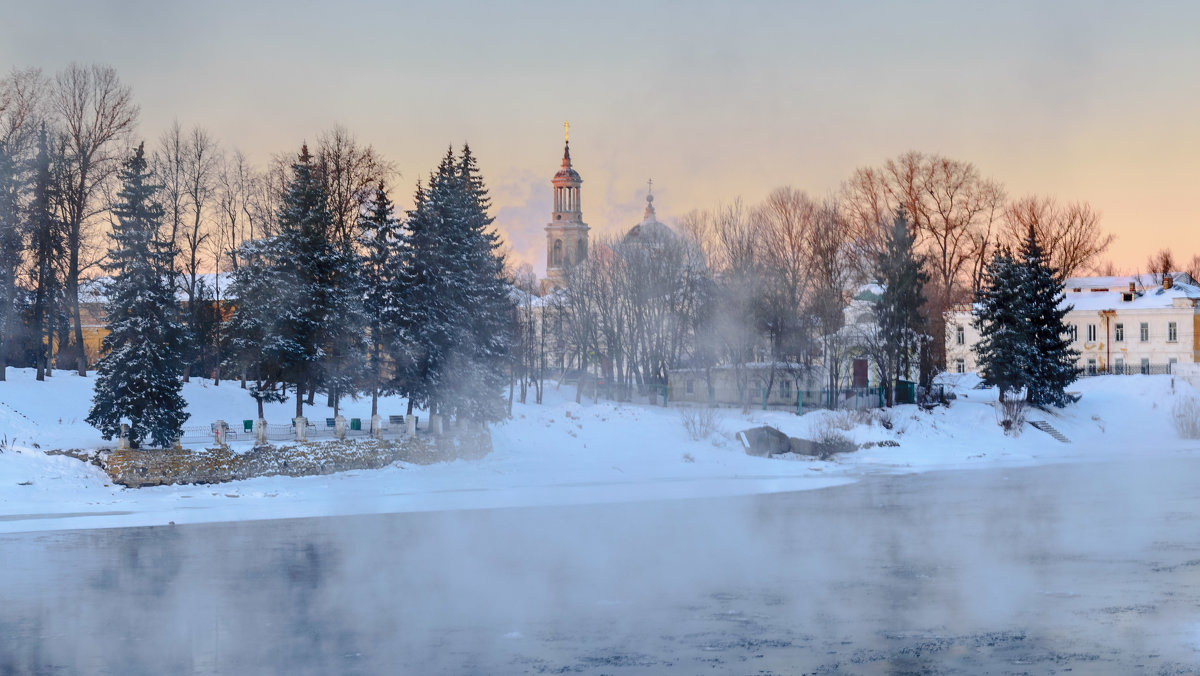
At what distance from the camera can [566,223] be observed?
121 meters

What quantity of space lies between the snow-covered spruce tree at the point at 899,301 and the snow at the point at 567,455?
13.3 ft

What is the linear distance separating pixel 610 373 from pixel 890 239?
65.0 ft

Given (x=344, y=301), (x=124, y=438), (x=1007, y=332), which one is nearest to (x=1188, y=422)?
(x=1007, y=332)

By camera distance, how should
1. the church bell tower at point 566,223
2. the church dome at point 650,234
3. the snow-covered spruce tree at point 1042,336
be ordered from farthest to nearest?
the church bell tower at point 566,223
the church dome at point 650,234
the snow-covered spruce tree at point 1042,336

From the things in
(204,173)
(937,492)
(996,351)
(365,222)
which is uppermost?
(204,173)

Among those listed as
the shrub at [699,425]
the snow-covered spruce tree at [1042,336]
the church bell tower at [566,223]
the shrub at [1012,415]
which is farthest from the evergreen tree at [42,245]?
the church bell tower at [566,223]

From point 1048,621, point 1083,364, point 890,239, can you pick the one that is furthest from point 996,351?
point 1048,621

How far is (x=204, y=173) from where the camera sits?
165 feet

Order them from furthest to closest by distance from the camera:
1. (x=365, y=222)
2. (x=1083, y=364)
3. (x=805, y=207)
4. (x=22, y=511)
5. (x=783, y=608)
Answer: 1. (x=1083, y=364)
2. (x=805, y=207)
3. (x=365, y=222)
4. (x=22, y=511)
5. (x=783, y=608)

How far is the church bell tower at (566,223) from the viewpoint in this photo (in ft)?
399

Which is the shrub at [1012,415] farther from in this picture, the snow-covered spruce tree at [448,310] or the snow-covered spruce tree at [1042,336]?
the snow-covered spruce tree at [448,310]

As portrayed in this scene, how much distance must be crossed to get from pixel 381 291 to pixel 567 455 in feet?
29.7

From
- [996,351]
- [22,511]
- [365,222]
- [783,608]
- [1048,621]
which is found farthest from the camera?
[996,351]

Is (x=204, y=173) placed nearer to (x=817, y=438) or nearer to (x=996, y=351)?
(x=817, y=438)
